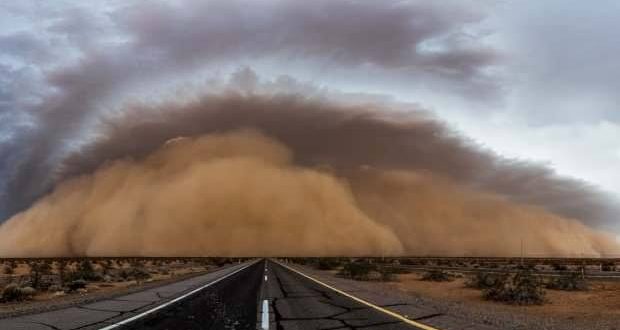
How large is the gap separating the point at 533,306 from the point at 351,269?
21081 mm

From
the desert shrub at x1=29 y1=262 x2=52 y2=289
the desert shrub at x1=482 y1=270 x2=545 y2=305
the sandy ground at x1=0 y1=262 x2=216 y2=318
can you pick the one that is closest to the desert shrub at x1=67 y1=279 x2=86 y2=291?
the sandy ground at x1=0 y1=262 x2=216 y2=318

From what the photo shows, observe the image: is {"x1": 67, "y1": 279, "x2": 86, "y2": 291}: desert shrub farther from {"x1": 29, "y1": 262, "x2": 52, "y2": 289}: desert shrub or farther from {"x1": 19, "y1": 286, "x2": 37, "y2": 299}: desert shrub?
{"x1": 19, "y1": 286, "x2": 37, "y2": 299}: desert shrub

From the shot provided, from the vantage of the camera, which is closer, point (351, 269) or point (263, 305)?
point (263, 305)

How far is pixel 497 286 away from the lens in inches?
671

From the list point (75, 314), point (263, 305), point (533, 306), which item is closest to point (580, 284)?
point (533, 306)

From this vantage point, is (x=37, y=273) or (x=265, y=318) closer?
(x=265, y=318)

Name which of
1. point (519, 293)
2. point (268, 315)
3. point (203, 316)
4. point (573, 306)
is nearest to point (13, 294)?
point (203, 316)

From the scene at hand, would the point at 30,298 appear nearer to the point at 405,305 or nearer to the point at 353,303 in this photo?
the point at 353,303

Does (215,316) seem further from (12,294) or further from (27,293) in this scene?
(27,293)

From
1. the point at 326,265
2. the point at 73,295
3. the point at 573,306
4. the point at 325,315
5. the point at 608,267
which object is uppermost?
the point at 325,315

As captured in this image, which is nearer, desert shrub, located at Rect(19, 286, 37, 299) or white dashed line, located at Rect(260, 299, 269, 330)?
white dashed line, located at Rect(260, 299, 269, 330)

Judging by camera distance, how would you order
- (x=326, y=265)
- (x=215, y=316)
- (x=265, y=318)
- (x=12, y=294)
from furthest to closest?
(x=326, y=265)
(x=12, y=294)
(x=215, y=316)
(x=265, y=318)

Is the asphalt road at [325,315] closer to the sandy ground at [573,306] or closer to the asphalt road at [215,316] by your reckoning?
the asphalt road at [215,316]

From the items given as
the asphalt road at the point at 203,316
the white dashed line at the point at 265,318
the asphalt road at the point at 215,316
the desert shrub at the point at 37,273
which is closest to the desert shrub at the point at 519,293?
the asphalt road at the point at 215,316
